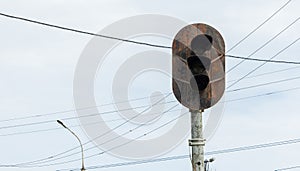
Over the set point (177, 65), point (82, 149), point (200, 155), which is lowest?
point (200, 155)

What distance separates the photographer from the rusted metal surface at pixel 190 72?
606 cm

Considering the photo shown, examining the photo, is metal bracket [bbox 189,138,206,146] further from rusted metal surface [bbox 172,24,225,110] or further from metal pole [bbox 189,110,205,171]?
rusted metal surface [bbox 172,24,225,110]

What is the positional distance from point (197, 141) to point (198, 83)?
60 centimetres

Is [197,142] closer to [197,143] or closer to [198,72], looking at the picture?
[197,143]

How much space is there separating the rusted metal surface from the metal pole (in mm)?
131

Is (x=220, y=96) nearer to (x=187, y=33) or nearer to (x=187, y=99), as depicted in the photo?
(x=187, y=99)

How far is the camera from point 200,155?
6039 mm

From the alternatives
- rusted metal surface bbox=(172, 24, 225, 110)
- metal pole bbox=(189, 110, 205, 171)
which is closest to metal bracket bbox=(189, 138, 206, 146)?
metal pole bbox=(189, 110, 205, 171)

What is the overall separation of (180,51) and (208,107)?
25.8 inches

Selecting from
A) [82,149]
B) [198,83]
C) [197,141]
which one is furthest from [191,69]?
[82,149]

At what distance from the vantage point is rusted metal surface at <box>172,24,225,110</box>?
6059mm

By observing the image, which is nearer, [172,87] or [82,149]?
[172,87]

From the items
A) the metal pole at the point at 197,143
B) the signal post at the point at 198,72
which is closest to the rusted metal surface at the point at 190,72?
the signal post at the point at 198,72

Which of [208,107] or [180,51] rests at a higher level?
[180,51]
